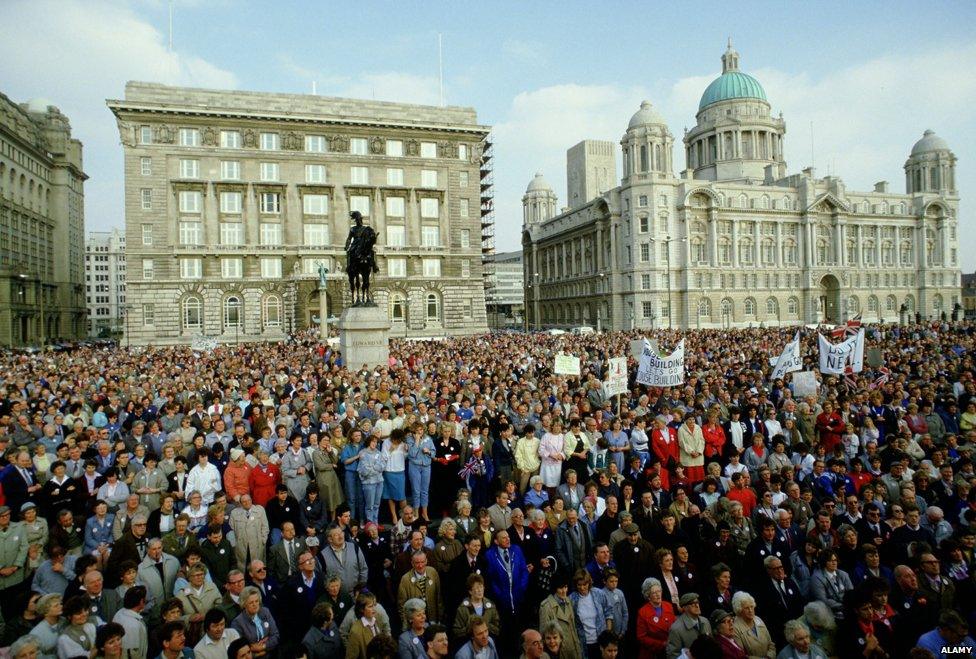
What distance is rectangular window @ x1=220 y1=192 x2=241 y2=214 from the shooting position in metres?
51.7

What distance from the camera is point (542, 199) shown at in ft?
409

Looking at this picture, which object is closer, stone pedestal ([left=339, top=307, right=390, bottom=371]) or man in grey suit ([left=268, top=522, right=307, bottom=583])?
man in grey suit ([left=268, top=522, right=307, bottom=583])

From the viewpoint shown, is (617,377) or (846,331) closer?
(617,377)

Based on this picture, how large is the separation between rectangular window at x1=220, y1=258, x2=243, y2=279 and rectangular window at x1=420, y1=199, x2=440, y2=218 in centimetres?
1673

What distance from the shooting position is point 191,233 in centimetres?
5106

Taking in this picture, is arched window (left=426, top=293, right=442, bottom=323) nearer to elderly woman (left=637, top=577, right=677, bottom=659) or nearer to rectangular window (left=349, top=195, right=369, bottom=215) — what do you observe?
rectangular window (left=349, top=195, right=369, bottom=215)

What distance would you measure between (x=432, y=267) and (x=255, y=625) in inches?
2039

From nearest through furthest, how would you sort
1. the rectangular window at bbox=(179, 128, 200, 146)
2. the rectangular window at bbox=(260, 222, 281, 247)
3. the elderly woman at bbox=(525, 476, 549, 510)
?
the elderly woman at bbox=(525, 476, 549, 510) < the rectangular window at bbox=(179, 128, 200, 146) < the rectangular window at bbox=(260, 222, 281, 247)

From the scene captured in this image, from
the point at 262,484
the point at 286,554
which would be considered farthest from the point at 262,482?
the point at 286,554

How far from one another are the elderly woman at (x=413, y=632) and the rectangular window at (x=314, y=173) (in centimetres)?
5270

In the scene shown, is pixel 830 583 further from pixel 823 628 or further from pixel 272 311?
pixel 272 311

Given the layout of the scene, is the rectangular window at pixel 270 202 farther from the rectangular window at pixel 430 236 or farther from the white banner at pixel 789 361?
the white banner at pixel 789 361

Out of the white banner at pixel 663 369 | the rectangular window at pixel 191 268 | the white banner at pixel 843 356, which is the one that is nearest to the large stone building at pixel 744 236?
the rectangular window at pixel 191 268

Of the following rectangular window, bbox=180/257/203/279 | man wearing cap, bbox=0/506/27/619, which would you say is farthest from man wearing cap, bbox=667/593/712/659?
rectangular window, bbox=180/257/203/279
